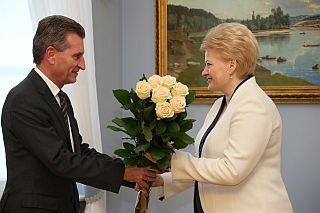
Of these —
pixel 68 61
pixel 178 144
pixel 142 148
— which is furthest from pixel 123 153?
pixel 68 61

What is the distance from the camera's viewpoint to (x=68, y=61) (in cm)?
188

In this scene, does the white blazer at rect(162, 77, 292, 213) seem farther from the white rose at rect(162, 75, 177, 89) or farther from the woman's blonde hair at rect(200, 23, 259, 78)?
the white rose at rect(162, 75, 177, 89)

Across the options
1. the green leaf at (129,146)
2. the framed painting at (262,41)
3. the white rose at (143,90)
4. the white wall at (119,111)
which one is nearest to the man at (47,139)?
the green leaf at (129,146)

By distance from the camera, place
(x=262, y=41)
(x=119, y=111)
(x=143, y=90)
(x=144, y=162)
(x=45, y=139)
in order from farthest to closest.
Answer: (x=119, y=111) < (x=262, y=41) < (x=144, y=162) < (x=143, y=90) < (x=45, y=139)

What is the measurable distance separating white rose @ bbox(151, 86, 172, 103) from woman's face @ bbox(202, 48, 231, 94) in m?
0.24

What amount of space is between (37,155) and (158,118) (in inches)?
20.1

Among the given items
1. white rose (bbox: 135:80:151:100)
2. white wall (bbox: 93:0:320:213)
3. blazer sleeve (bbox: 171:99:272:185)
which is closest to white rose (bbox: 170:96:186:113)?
white rose (bbox: 135:80:151:100)

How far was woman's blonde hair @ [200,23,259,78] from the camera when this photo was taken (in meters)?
1.84

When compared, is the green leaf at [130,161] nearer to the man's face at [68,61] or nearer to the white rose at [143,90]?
the white rose at [143,90]

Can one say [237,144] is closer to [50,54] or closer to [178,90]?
[178,90]

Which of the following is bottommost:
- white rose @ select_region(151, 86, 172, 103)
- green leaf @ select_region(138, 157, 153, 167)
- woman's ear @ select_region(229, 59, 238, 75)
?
green leaf @ select_region(138, 157, 153, 167)

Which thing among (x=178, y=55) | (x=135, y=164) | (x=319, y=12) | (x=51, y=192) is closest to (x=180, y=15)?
(x=178, y=55)

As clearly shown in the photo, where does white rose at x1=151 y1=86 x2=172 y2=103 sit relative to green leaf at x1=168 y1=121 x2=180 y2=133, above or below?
above

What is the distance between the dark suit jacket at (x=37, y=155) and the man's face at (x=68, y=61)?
0.30 feet
